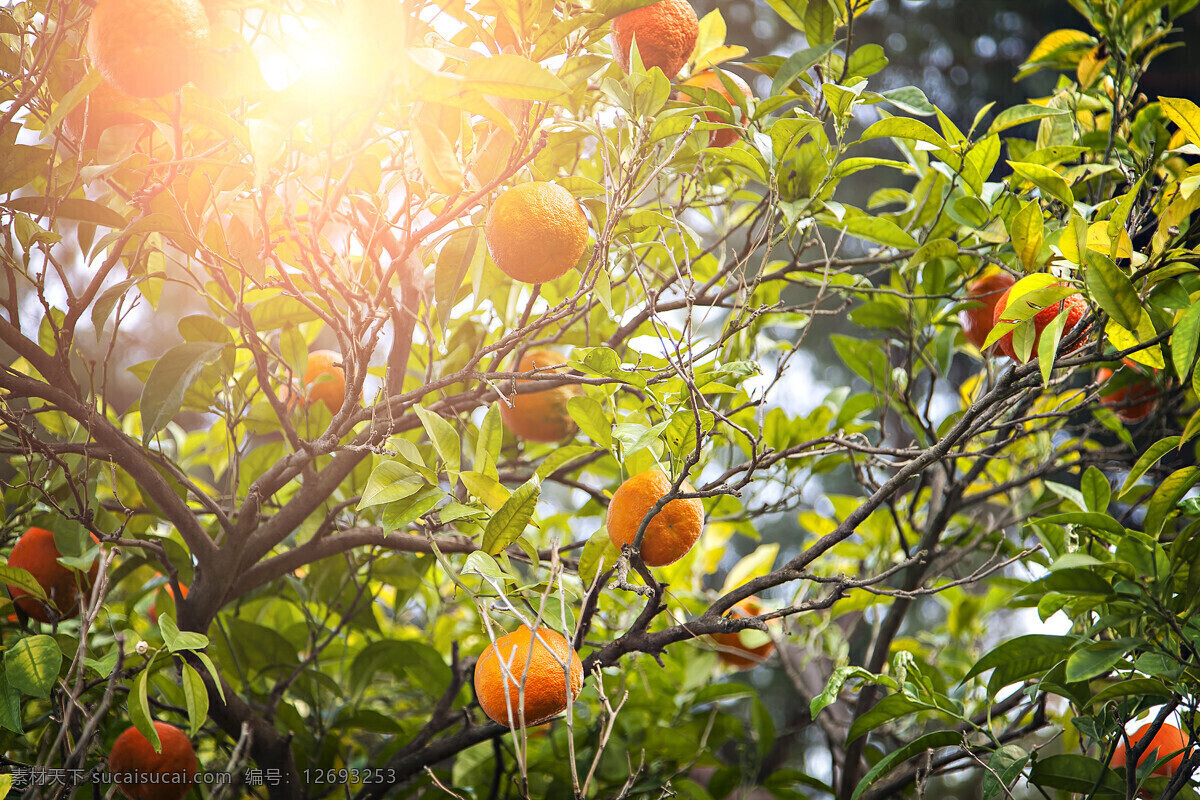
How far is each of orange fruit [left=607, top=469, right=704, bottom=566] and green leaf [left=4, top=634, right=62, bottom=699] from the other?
0.50 m

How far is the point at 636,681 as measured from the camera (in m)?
1.29

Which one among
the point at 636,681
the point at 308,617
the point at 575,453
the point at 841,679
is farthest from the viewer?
the point at 636,681

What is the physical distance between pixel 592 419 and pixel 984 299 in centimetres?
52

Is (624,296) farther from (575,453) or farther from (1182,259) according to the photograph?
(1182,259)

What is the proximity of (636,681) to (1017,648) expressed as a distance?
2.08 feet

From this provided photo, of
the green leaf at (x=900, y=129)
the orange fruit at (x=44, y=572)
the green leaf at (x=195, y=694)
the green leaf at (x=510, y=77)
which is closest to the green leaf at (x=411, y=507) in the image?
the green leaf at (x=195, y=694)

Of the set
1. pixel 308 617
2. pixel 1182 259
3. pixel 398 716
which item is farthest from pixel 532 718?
pixel 398 716

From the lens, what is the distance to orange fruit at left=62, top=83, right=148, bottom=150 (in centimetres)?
73

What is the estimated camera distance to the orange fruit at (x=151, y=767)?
2.72 feet

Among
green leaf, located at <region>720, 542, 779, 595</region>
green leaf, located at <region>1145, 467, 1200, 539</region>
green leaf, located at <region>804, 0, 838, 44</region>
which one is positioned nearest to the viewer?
green leaf, located at <region>1145, 467, 1200, 539</region>

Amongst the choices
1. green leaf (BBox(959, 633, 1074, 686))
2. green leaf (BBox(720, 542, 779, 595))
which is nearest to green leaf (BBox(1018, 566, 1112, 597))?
green leaf (BBox(959, 633, 1074, 686))

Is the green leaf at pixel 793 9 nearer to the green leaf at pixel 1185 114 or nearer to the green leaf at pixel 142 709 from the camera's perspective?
the green leaf at pixel 1185 114

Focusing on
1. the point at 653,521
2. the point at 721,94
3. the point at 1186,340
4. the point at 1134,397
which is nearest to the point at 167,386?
the point at 653,521

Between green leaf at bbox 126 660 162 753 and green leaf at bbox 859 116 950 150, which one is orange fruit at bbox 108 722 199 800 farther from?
green leaf at bbox 859 116 950 150
